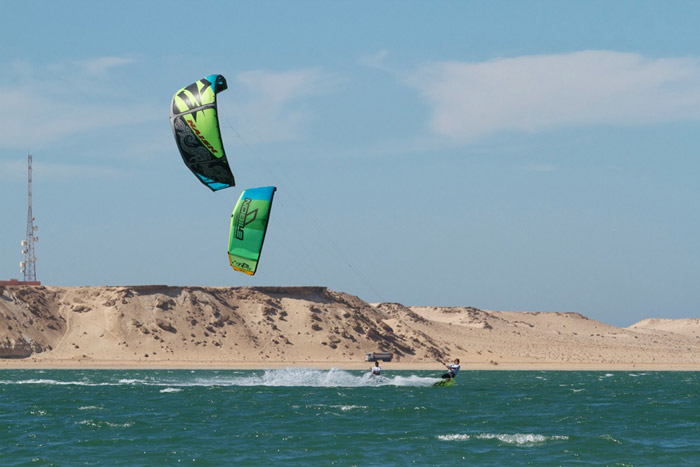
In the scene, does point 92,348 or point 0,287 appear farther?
point 0,287

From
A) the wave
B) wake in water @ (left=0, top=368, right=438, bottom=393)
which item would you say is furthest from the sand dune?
the wave

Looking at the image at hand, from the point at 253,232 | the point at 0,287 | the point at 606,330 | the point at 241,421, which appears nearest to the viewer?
the point at 241,421

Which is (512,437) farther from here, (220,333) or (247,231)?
(220,333)

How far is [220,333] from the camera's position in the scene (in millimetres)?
86375

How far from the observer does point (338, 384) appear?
2371 inches

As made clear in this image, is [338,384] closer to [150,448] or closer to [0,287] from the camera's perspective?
[150,448]

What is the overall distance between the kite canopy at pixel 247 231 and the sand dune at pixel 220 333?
3905 cm

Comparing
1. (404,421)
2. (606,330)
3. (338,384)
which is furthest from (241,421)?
(606,330)

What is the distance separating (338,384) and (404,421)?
22.9m

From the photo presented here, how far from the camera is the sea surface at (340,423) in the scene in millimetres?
28891

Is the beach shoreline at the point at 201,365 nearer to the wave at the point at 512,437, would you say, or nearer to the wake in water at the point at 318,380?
the wake in water at the point at 318,380

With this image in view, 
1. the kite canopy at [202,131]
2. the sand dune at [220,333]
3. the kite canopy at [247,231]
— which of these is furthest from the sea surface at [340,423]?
the sand dune at [220,333]

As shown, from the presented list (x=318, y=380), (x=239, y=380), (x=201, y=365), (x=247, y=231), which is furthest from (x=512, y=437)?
(x=201, y=365)

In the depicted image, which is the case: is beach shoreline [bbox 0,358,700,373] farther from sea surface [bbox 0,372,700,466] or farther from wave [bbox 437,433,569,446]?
wave [bbox 437,433,569,446]
